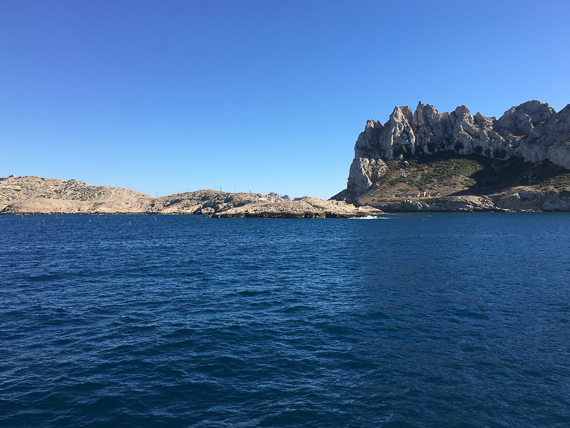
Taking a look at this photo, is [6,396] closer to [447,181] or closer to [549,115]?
[447,181]

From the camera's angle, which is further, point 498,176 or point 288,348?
point 498,176

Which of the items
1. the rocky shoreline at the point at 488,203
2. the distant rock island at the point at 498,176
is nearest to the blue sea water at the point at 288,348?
the rocky shoreline at the point at 488,203

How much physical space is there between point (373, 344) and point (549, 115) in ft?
769

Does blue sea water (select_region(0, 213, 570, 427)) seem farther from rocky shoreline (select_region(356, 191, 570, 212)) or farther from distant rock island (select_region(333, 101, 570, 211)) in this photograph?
distant rock island (select_region(333, 101, 570, 211))

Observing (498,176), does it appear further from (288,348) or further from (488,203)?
(288,348)

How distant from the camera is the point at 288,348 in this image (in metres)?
16.2

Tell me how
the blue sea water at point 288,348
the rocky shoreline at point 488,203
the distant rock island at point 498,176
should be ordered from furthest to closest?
the distant rock island at point 498,176 < the rocky shoreline at point 488,203 < the blue sea water at point 288,348

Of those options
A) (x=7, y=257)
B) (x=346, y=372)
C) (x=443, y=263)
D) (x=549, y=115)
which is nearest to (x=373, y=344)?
(x=346, y=372)

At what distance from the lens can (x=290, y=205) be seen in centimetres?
13875

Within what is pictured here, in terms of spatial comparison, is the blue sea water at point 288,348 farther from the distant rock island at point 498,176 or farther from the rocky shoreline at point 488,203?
the distant rock island at point 498,176

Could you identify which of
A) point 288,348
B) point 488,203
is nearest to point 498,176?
point 488,203

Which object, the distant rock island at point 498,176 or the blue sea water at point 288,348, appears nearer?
the blue sea water at point 288,348

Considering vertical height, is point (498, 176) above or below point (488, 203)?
above

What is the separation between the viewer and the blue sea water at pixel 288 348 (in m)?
11.3
